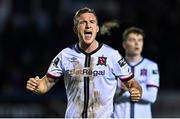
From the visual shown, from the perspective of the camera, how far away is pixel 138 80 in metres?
7.90

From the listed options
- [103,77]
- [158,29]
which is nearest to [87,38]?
[103,77]

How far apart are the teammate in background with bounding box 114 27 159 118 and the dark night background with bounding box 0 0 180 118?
2966 millimetres

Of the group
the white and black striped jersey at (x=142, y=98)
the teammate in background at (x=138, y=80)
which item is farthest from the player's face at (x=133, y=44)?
the white and black striped jersey at (x=142, y=98)

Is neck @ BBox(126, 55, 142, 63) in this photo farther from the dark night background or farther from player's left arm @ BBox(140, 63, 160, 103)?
the dark night background

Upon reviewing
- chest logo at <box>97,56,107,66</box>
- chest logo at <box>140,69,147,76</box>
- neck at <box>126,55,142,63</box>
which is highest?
neck at <box>126,55,142,63</box>

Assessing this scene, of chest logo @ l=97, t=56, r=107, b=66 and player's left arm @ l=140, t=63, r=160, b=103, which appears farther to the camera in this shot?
player's left arm @ l=140, t=63, r=160, b=103

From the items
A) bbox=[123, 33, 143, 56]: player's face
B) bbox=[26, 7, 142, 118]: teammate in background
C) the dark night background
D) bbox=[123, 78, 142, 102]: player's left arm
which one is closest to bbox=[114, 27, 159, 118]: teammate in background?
bbox=[123, 33, 143, 56]: player's face

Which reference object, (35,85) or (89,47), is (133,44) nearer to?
(89,47)

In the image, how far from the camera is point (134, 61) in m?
8.02

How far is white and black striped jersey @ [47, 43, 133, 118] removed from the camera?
6215 millimetres

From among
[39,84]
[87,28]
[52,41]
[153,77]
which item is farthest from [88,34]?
[52,41]

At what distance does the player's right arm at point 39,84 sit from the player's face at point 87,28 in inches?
19.7

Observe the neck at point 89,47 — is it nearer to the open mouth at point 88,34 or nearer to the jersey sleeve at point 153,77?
the open mouth at point 88,34

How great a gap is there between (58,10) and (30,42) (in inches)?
32.3
